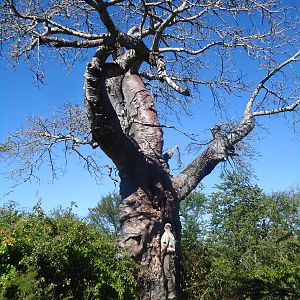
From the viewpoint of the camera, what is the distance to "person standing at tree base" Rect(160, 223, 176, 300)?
6.68m

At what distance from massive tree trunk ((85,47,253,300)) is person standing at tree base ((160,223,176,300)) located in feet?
0.34

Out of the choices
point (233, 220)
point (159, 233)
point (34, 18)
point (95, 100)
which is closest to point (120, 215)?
point (159, 233)

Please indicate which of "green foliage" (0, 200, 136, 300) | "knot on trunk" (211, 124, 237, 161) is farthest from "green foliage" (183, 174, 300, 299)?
"green foliage" (0, 200, 136, 300)

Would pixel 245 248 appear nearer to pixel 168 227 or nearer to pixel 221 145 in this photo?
pixel 221 145

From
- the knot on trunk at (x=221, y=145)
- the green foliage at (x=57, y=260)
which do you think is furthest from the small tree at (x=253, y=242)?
the green foliage at (x=57, y=260)

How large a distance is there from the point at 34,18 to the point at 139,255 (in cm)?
369

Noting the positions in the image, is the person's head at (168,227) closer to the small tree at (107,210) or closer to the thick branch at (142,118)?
the thick branch at (142,118)

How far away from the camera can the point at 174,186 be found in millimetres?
7801

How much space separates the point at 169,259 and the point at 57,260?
2.35 m

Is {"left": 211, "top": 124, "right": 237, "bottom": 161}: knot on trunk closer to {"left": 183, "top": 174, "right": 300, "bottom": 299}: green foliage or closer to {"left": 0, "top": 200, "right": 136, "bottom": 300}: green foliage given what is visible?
{"left": 183, "top": 174, "right": 300, "bottom": 299}: green foliage

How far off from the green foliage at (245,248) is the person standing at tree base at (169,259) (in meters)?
0.87

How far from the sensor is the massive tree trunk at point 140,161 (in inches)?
234

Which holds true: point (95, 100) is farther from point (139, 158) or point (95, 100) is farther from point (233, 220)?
point (233, 220)

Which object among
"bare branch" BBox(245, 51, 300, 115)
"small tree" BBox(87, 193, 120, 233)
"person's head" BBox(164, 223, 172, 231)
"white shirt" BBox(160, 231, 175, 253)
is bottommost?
"white shirt" BBox(160, 231, 175, 253)
